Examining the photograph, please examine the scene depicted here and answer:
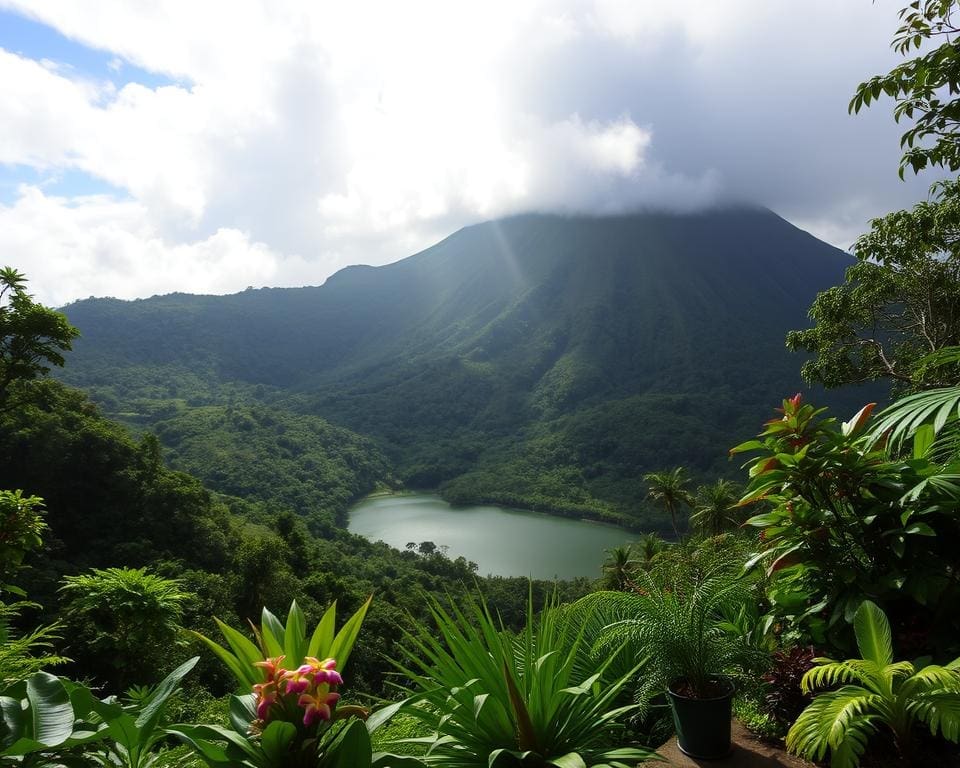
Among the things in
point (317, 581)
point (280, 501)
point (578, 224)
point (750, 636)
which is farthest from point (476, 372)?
point (750, 636)

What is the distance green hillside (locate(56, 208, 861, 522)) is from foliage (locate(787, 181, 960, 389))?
43.8 m

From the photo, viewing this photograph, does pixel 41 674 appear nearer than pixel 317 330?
Yes

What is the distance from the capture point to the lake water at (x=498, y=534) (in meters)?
39.2

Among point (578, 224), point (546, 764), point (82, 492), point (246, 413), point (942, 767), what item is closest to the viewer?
point (546, 764)

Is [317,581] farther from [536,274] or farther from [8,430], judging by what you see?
[536,274]

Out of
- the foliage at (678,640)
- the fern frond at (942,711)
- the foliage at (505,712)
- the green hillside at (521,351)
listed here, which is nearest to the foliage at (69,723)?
the foliage at (505,712)

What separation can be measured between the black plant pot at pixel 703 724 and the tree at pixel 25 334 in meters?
13.3

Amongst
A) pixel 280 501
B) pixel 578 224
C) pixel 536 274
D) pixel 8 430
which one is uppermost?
pixel 578 224

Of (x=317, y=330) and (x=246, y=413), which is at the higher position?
(x=317, y=330)

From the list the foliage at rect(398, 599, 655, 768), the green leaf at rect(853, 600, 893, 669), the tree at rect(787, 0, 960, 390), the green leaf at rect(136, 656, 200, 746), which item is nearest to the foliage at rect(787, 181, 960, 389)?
the tree at rect(787, 0, 960, 390)

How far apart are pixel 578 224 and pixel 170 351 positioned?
97754mm

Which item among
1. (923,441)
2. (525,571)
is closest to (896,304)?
(923,441)

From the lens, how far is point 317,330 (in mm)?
128000

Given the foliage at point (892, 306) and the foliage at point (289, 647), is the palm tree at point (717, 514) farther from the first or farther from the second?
the foliage at point (289, 647)
